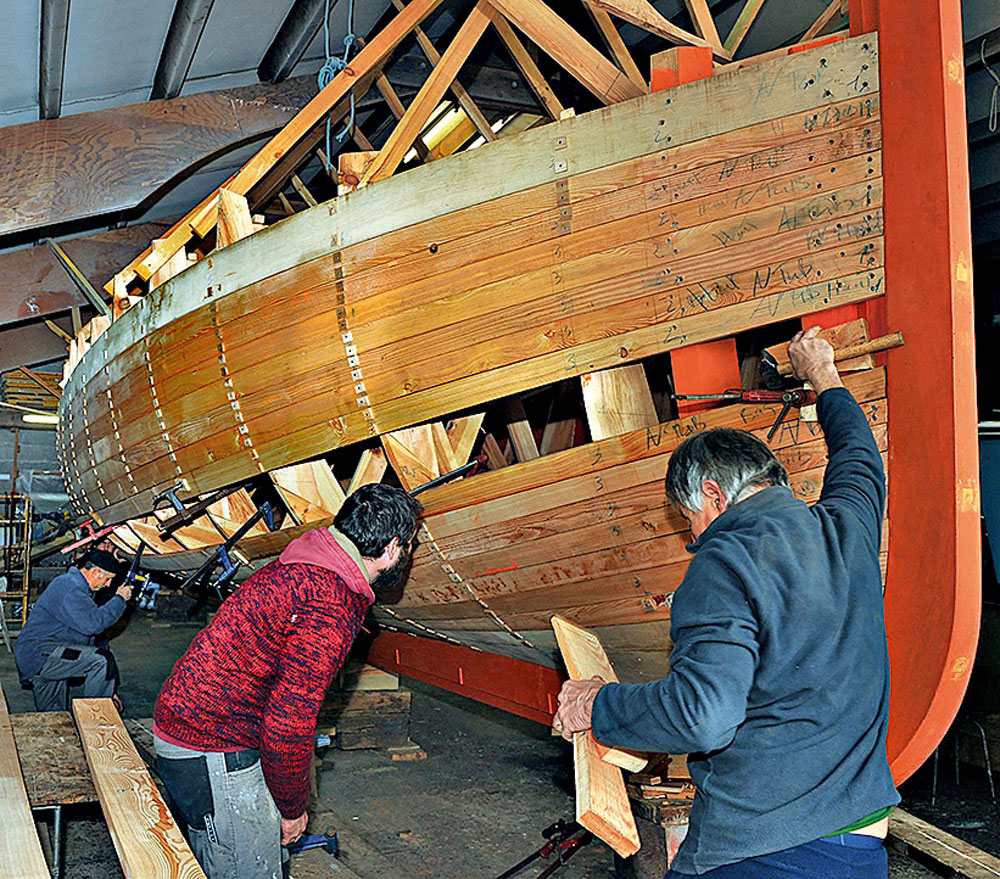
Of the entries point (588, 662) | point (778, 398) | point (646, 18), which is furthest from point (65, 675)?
point (646, 18)

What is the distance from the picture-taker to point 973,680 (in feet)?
18.5

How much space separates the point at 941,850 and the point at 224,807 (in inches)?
89.8

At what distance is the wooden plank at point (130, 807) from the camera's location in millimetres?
2299

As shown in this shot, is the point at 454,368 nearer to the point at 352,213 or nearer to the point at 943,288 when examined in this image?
the point at 352,213

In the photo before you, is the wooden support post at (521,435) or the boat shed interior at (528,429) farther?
the wooden support post at (521,435)

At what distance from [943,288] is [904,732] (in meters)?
1.06

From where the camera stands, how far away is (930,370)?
2.23m

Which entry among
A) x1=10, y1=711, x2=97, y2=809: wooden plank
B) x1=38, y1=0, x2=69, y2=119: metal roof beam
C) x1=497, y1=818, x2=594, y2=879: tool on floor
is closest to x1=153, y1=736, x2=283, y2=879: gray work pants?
x1=10, y1=711, x2=97, y2=809: wooden plank

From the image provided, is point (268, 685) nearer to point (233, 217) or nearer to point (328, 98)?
point (233, 217)

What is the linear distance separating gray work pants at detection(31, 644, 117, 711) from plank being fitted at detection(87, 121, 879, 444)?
1.52m

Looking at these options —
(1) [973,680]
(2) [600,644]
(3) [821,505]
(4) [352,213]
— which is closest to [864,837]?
(3) [821,505]

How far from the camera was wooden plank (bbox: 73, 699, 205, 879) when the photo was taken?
230 centimetres

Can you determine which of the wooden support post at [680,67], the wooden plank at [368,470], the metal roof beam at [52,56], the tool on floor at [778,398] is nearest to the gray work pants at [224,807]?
the wooden plank at [368,470]

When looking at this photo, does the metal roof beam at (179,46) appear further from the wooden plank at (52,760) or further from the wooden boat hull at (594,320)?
the wooden plank at (52,760)
